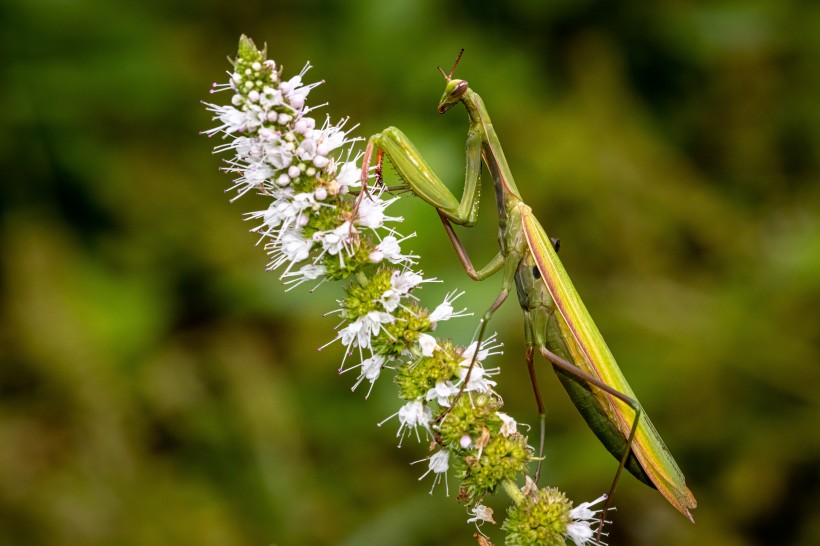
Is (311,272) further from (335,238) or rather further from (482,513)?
(482,513)

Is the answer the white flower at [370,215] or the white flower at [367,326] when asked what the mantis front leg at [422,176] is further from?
the white flower at [367,326]

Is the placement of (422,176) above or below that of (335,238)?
above

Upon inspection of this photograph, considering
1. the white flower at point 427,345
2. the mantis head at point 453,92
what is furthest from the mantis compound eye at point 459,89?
the white flower at point 427,345

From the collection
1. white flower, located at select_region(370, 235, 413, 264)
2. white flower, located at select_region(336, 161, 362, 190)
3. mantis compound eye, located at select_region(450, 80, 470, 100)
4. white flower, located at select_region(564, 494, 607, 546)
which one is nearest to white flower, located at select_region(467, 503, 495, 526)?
white flower, located at select_region(564, 494, 607, 546)

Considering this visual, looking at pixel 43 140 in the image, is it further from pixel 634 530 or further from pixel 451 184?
pixel 634 530

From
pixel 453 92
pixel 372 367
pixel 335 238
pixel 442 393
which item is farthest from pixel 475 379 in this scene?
pixel 453 92

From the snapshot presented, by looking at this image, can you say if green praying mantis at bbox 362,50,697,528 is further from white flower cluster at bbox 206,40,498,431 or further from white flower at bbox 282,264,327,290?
white flower at bbox 282,264,327,290
